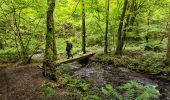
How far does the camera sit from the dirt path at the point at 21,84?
11.9 meters

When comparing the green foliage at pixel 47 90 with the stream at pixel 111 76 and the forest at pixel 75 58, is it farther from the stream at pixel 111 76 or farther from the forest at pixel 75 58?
the stream at pixel 111 76

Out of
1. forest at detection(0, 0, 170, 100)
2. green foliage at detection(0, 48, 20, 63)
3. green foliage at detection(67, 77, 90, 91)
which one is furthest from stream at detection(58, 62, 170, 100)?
green foliage at detection(0, 48, 20, 63)

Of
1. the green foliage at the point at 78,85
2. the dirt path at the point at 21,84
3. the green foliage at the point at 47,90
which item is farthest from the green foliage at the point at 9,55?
the green foliage at the point at 47,90

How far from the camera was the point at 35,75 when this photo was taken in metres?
15.8

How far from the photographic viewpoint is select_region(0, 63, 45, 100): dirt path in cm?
1190

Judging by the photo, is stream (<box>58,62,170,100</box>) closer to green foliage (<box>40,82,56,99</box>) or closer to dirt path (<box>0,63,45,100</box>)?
green foliage (<box>40,82,56,99</box>)

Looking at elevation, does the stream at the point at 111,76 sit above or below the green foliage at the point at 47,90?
below

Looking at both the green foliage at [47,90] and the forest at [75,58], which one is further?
the forest at [75,58]

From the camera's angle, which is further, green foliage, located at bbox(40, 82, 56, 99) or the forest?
the forest

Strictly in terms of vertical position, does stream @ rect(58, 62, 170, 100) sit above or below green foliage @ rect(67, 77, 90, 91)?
below

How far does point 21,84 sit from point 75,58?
6.18 metres

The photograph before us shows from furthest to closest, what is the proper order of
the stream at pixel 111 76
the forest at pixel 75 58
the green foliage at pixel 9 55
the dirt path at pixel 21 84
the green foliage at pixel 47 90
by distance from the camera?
the green foliage at pixel 9 55
the stream at pixel 111 76
the forest at pixel 75 58
the dirt path at pixel 21 84
the green foliage at pixel 47 90

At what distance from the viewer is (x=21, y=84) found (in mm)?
13930

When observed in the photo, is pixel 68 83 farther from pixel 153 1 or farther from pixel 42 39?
pixel 153 1
